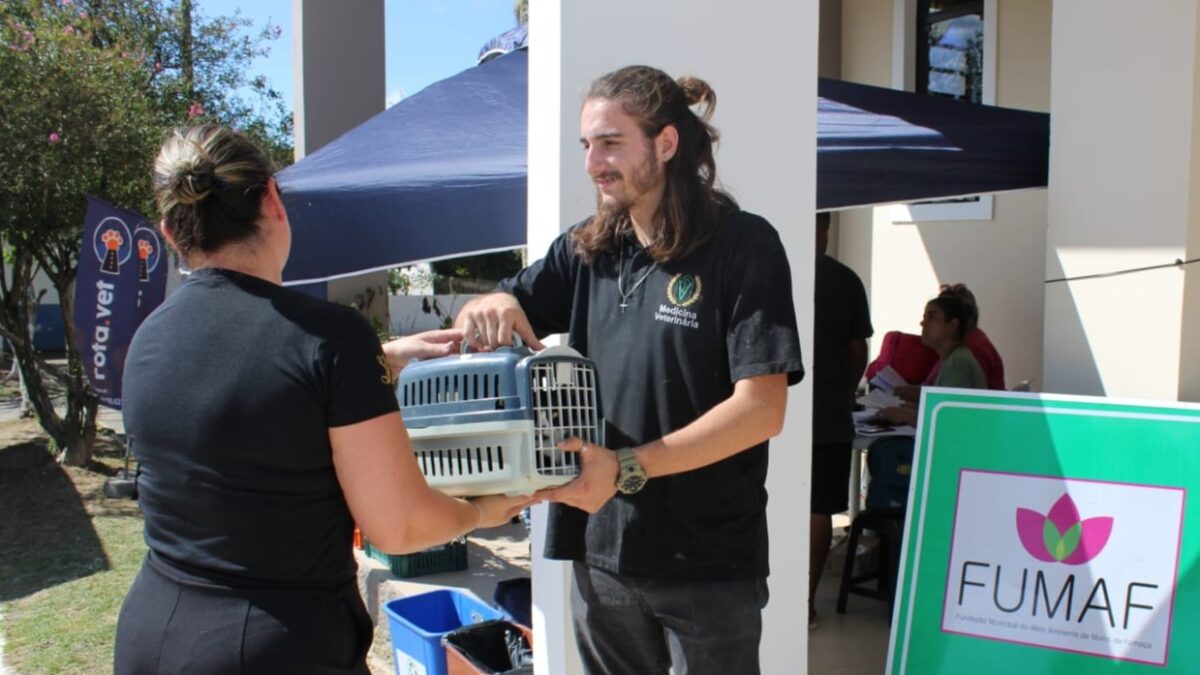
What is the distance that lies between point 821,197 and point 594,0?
1227mm

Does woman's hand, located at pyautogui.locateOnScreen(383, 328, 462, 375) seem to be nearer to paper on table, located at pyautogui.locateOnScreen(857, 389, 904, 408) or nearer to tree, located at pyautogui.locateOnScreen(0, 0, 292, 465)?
paper on table, located at pyautogui.locateOnScreen(857, 389, 904, 408)

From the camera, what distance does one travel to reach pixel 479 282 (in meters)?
32.0

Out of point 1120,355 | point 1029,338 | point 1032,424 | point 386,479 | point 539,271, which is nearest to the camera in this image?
point 386,479

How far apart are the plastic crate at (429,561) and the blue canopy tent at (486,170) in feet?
7.07

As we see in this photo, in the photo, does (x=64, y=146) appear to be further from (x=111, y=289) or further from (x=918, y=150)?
(x=918, y=150)

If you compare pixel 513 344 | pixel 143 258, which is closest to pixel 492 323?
pixel 513 344

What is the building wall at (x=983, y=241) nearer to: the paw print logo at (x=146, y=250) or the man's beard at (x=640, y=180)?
the man's beard at (x=640, y=180)

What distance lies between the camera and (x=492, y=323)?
2.09m

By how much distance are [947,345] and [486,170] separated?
290cm

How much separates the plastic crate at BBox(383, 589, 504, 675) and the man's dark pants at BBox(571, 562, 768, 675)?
150 centimetres

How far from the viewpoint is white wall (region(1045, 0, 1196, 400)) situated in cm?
331

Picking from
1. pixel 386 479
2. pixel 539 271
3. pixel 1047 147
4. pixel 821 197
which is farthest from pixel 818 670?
pixel 386 479

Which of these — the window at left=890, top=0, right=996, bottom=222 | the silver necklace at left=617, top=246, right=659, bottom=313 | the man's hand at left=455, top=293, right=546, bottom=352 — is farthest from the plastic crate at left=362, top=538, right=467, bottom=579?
the window at left=890, top=0, right=996, bottom=222

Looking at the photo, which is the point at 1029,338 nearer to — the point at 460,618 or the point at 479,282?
the point at 460,618
